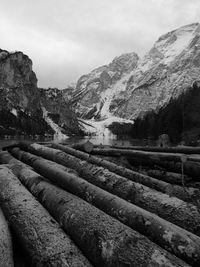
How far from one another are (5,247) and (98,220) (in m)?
1.54

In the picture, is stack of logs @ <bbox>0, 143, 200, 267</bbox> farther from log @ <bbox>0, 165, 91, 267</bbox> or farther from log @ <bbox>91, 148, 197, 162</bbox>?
log @ <bbox>91, 148, 197, 162</bbox>

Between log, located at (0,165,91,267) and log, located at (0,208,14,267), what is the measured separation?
0.19m

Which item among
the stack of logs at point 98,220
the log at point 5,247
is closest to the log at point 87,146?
the stack of logs at point 98,220

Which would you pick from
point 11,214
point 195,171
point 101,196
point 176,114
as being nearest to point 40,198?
point 11,214

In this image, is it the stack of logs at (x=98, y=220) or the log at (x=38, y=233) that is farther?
the log at (x=38, y=233)

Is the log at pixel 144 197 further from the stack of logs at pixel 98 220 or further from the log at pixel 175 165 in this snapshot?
the log at pixel 175 165

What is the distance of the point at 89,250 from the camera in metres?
4.66

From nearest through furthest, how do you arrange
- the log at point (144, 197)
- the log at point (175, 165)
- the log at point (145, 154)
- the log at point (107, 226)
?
the log at point (107, 226) → the log at point (144, 197) → the log at point (175, 165) → the log at point (145, 154)

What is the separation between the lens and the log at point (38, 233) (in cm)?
453

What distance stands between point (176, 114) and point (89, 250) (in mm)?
58586

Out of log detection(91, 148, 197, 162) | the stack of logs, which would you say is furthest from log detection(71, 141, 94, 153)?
the stack of logs

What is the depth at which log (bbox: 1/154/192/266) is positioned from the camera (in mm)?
4258

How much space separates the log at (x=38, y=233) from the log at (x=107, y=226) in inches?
8.3

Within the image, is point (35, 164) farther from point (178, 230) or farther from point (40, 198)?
point (178, 230)
